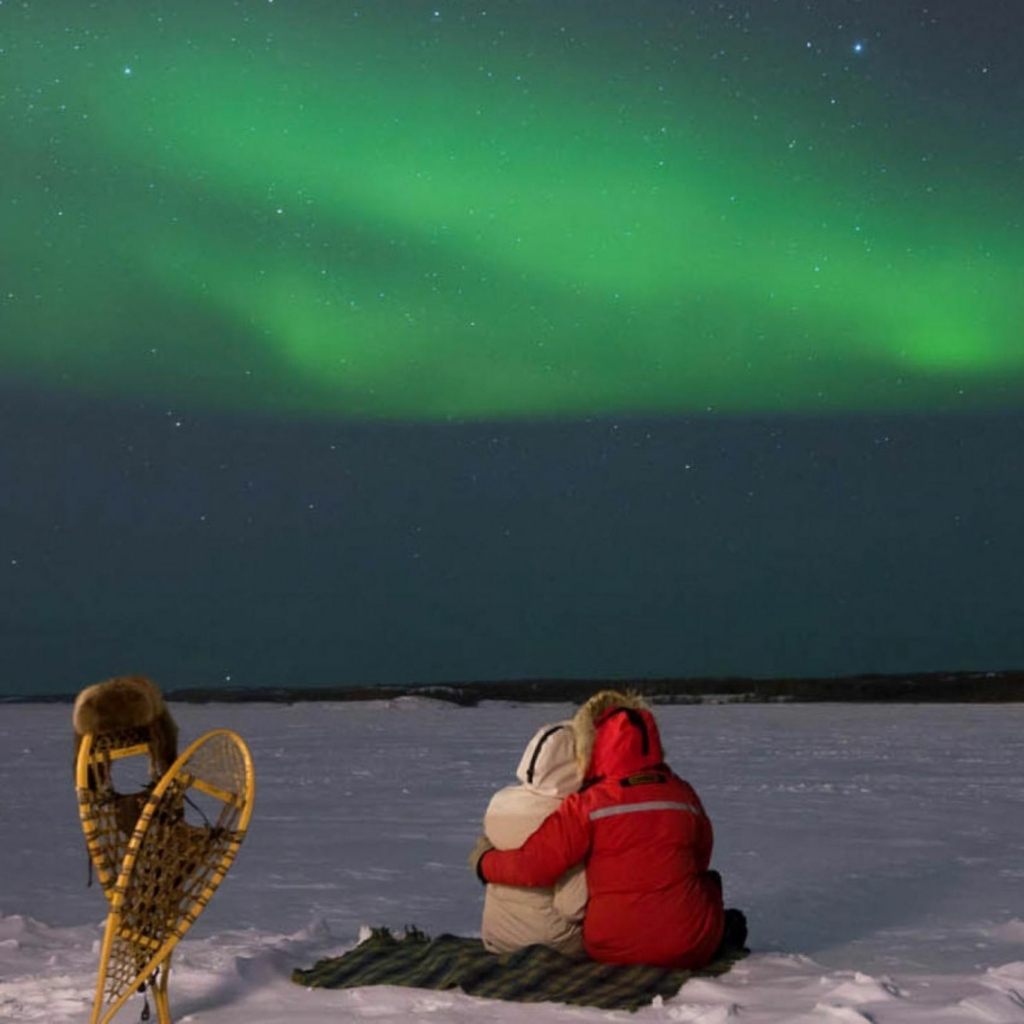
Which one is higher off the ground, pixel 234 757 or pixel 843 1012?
pixel 234 757

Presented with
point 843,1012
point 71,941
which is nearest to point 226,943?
point 71,941

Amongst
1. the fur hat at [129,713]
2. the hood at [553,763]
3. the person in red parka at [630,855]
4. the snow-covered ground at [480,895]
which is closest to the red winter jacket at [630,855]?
the person in red parka at [630,855]

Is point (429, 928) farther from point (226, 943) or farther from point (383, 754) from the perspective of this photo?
point (383, 754)

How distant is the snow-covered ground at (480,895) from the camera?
4.55 m

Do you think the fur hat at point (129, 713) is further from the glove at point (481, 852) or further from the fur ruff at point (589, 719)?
the fur ruff at point (589, 719)

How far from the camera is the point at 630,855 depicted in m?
4.84

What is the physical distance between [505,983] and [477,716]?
24.4m

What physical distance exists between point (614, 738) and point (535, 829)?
15.9 inches

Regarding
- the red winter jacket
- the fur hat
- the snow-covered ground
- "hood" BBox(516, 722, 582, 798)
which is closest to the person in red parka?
the red winter jacket

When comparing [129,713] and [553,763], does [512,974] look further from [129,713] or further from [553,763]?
[129,713]

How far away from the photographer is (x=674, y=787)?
16.3 feet

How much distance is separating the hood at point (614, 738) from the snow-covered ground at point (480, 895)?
708 mm

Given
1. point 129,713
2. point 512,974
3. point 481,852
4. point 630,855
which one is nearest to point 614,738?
point 630,855

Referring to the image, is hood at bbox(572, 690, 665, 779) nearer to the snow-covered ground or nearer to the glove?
the glove
